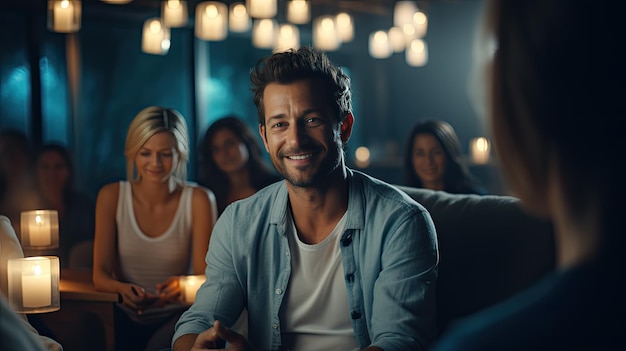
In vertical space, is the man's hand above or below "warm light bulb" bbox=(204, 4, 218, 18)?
below

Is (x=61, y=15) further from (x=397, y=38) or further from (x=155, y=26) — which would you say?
(x=397, y=38)

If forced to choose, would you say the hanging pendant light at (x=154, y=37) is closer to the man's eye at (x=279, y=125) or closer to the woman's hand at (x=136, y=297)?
the woman's hand at (x=136, y=297)

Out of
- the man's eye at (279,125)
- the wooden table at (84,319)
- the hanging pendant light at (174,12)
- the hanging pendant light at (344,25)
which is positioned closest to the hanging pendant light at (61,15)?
the hanging pendant light at (174,12)

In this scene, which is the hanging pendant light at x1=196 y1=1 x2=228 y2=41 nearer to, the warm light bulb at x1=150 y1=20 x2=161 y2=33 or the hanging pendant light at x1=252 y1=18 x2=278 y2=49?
the warm light bulb at x1=150 y1=20 x2=161 y2=33

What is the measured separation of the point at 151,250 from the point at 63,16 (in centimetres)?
190

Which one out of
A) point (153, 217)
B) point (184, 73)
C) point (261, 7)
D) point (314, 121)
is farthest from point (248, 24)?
point (314, 121)

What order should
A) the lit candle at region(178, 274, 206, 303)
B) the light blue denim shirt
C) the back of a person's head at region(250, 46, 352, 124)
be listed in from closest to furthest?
1. the light blue denim shirt
2. the back of a person's head at region(250, 46, 352, 124)
3. the lit candle at region(178, 274, 206, 303)

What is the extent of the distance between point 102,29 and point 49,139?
103 centimetres

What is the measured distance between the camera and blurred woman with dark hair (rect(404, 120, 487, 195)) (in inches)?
161

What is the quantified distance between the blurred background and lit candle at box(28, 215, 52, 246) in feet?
4.65

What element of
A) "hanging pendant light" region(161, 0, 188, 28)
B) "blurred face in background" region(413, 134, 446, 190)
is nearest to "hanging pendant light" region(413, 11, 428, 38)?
"hanging pendant light" region(161, 0, 188, 28)

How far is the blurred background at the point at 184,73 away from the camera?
19.2 ft

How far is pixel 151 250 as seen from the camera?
312 centimetres

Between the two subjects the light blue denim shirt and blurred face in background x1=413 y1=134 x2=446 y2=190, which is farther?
blurred face in background x1=413 y1=134 x2=446 y2=190
